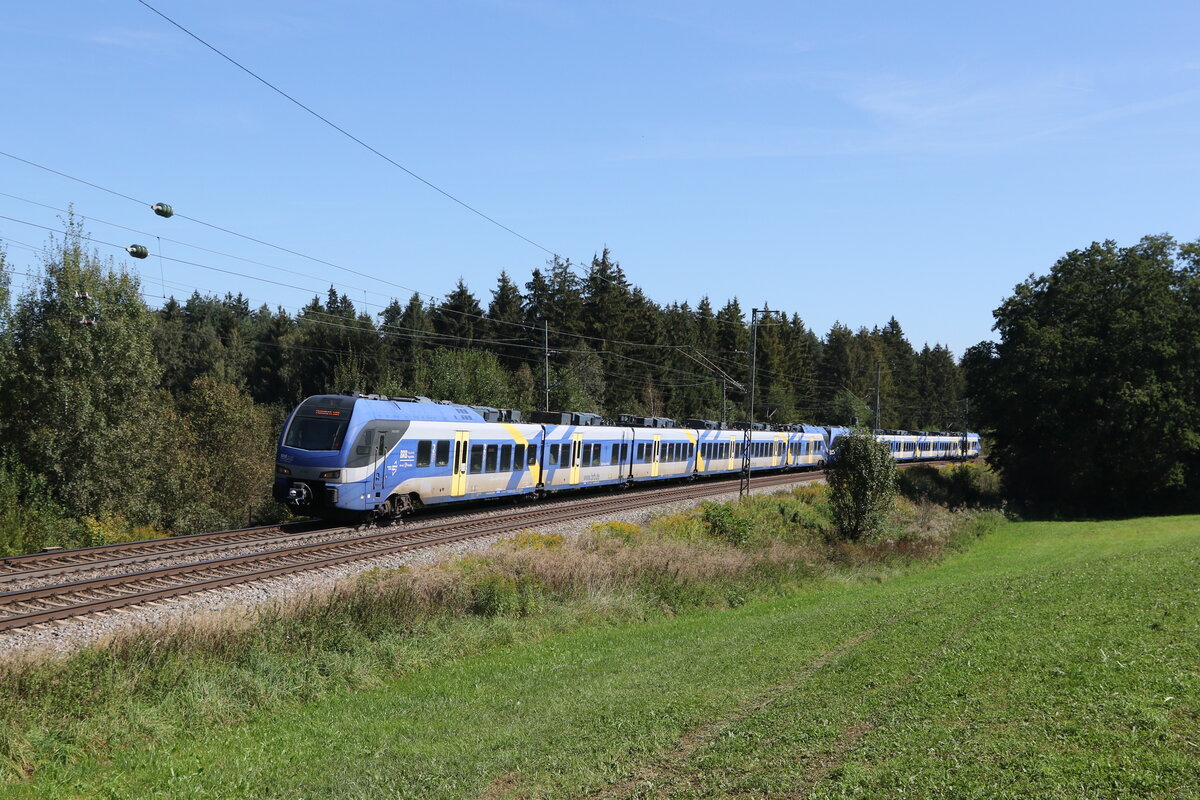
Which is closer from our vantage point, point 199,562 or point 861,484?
point 199,562

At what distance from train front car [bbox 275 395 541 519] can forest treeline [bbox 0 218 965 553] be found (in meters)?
5.79

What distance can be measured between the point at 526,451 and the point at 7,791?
25248mm

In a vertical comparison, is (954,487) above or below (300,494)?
below

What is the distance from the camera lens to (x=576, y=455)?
1470 inches

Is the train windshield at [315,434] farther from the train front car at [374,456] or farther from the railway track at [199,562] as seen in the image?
the railway track at [199,562]

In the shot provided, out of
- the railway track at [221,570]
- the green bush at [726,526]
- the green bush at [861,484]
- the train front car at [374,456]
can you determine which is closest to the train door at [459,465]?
the train front car at [374,456]

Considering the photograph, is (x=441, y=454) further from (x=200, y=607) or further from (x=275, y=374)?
(x=275, y=374)

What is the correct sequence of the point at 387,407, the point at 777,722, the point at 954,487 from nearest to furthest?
1. the point at 777,722
2. the point at 387,407
3. the point at 954,487

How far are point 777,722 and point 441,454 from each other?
19.8 meters

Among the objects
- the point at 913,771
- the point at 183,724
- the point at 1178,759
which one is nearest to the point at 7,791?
the point at 183,724

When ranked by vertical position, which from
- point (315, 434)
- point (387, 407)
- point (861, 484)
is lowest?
point (861, 484)

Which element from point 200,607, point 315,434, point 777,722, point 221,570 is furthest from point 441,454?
point 777,722

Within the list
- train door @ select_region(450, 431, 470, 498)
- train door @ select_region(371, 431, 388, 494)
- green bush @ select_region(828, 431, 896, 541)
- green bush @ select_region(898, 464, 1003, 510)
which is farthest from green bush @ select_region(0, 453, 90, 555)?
green bush @ select_region(898, 464, 1003, 510)

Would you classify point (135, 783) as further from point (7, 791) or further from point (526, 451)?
point (526, 451)
